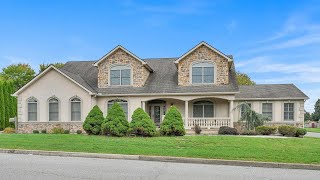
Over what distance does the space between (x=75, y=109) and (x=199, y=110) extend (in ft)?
32.8

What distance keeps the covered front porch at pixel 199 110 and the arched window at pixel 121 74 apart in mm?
2437

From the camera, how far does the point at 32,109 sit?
86.0 ft

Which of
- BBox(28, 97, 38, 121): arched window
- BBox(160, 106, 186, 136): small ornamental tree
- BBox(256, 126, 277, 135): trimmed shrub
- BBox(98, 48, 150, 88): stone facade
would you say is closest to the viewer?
BBox(160, 106, 186, 136): small ornamental tree

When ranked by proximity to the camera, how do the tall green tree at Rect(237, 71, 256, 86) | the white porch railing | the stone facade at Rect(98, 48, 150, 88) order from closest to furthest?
the white porch railing → the stone facade at Rect(98, 48, 150, 88) → the tall green tree at Rect(237, 71, 256, 86)

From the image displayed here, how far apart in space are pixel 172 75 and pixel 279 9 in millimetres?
12433

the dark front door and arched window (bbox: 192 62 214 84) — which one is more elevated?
arched window (bbox: 192 62 214 84)

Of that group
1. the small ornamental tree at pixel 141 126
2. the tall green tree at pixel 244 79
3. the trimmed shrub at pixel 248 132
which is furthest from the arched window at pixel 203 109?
the tall green tree at pixel 244 79

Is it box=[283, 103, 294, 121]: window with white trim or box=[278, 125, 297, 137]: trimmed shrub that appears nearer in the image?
box=[278, 125, 297, 137]: trimmed shrub

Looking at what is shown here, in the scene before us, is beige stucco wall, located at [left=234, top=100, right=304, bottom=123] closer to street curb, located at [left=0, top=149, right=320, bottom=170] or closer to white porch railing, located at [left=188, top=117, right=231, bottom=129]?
white porch railing, located at [left=188, top=117, right=231, bottom=129]

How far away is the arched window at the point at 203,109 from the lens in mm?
26344

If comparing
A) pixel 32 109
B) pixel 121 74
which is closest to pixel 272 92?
pixel 121 74

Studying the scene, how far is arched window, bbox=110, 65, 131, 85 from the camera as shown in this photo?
2669cm

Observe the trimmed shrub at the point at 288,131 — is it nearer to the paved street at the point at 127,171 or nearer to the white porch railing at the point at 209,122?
the white porch railing at the point at 209,122

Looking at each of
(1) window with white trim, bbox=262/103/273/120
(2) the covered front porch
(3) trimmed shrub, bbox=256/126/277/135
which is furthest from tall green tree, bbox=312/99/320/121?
(3) trimmed shrub, bbox=256/126/277/135
